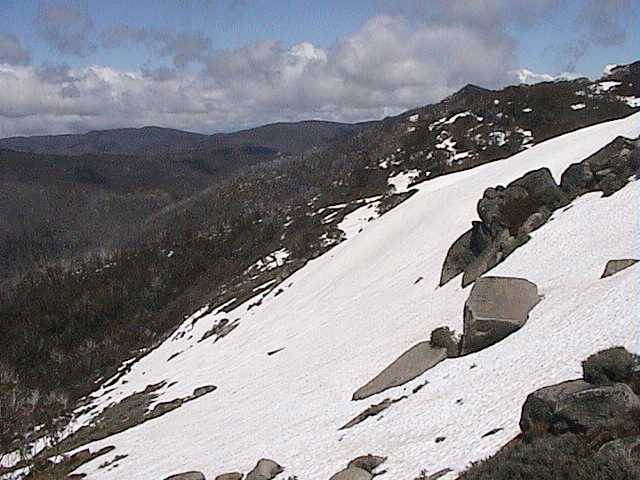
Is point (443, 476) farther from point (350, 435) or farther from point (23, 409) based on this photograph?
point (23, 409)

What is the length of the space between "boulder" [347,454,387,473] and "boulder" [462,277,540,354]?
7.37m

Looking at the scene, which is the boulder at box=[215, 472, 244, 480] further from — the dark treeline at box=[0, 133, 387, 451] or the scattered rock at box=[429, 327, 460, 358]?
the dark treeline at box=[0, 133, 387, 451]

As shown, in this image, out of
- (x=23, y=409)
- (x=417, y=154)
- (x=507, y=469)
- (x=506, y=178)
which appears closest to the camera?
(x=507, y=469)

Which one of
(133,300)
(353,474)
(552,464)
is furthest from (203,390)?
(133,300)

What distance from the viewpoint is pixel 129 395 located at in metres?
53.0

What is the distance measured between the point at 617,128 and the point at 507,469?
5016 centimetres

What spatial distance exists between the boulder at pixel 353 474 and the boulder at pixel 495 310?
26.7ft

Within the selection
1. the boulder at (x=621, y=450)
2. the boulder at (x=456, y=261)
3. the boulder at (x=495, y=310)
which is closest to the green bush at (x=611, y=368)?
the boulder at (x=621, y=450)

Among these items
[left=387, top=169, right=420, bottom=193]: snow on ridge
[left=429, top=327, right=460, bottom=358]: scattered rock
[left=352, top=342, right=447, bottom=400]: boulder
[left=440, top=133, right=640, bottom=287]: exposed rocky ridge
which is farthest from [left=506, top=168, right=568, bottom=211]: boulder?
[left=387, top=169, right=420, bottom=193]: snow on ridge

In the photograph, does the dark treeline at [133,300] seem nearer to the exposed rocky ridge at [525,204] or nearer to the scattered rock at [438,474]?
the exposed rocky ridge at [525,204]

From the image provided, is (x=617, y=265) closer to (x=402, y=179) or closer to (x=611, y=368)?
(x=611, y=368)

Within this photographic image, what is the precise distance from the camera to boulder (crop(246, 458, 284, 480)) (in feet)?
65.8

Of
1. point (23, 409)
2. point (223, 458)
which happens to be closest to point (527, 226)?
point (223, 458)

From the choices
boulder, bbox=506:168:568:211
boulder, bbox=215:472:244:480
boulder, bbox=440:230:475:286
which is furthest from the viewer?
boulder, bbox=440:230:475:286
